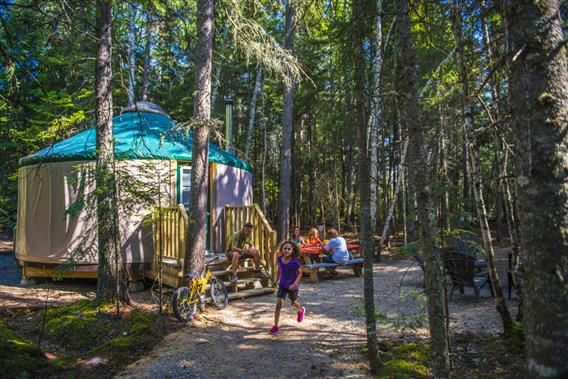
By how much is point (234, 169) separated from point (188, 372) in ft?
20.2

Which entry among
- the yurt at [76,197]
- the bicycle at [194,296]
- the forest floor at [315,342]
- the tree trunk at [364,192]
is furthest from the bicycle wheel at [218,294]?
the tree trunk at [364,192]

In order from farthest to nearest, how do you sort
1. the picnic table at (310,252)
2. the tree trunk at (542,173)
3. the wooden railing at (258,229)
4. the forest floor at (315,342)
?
the picnic table at (310,252), the wooden railing at (258,229), the forest floor at (315,342), the tree trunk at (542,173)

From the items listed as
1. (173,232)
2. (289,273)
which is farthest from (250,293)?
(289,273)

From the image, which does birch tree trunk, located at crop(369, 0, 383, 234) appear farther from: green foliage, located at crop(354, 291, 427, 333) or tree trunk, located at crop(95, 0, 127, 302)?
tree trunk, located at crop(95, 0, 127, 302)

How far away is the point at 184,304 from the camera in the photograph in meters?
5.54

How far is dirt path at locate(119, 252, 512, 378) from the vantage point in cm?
394

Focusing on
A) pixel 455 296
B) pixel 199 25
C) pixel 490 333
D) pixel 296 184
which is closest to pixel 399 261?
pixel 455 296

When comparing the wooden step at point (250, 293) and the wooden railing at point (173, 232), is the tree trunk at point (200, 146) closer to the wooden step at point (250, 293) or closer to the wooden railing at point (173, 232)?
the wooden railing at point (173, 232)

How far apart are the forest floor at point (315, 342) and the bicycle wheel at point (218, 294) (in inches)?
5.2

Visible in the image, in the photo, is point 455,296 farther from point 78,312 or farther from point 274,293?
point 78,312

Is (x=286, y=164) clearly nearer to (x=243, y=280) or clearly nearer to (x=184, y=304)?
(x=243, y=280)

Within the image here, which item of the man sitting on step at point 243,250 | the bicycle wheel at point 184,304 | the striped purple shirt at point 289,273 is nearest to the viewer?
the striped purple shirt at point 289,273

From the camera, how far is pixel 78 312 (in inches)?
225

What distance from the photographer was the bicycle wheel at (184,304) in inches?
213
